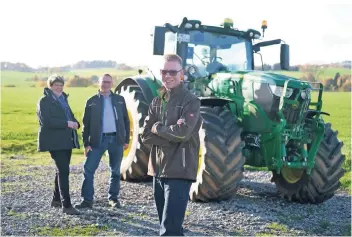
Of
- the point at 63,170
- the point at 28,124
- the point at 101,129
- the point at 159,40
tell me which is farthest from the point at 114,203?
the point at 28,124

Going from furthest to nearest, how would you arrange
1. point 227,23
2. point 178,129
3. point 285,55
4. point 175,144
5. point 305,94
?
point 285,55 < point 227,23 < point 305,94 < point 175,144 < point 178,129

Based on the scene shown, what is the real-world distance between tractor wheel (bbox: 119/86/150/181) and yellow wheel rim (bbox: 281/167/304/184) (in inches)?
89.7

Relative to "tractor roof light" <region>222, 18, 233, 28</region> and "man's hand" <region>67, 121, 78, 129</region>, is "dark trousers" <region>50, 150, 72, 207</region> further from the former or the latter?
"tractor roof light" <region>222, 18, 233, 28</region>

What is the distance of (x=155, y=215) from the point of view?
20.7ft

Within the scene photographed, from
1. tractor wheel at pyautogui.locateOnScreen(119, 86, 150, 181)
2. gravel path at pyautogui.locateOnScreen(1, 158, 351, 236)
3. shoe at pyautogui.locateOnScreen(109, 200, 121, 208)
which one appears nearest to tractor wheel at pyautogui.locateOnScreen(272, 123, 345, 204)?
gravel path at pyautogui.locateOnScreen(1, 158, 351, 236)

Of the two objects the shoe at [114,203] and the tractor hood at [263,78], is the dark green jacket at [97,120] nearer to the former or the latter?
the shoe at [114,203]

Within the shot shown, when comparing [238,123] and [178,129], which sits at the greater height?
[178,129]

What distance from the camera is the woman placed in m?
6.05

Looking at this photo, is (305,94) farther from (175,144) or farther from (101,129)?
(175,144)

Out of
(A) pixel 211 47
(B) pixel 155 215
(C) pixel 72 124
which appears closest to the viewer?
(C) pixel 72 124

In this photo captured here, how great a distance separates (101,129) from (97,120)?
0.44 feet

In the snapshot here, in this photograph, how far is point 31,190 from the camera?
7.69m

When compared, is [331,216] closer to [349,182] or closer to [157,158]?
[349,182]

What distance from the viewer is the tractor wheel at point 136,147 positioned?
8.30 metres
